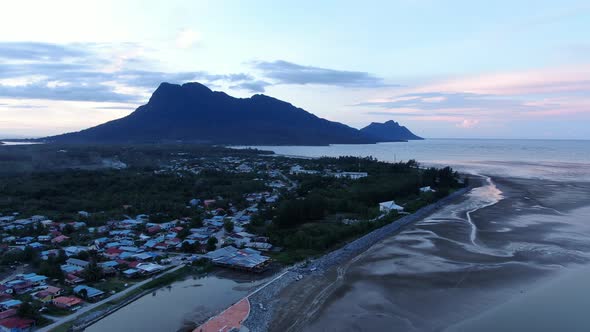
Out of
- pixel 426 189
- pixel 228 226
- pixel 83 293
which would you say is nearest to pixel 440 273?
pixel 228 226

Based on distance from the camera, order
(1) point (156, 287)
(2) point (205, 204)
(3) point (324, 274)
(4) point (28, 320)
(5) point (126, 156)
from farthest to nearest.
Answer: (5) point (126, 156) → (2) point (205, 204) → (3) point (324, 274) → (1) point (156, 287) → (4) point (28, 320)

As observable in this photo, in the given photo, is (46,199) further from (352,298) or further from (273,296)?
(352,298)

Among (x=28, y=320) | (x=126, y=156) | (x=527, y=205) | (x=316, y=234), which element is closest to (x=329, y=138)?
(x=126, y=156)

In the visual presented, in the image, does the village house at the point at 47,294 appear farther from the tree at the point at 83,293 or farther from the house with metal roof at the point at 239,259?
the house with metal roof at the point at 239,259

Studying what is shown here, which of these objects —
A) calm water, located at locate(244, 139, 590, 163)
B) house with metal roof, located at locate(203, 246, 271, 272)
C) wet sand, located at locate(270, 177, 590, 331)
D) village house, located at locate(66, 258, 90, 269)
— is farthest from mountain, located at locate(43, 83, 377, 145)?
wet sand, located at locate(270, 177, 590, 331)

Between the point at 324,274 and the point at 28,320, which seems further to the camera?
the point at 324,274

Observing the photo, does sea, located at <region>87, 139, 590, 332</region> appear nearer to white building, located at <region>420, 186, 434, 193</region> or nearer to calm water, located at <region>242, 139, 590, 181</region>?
white building, located at <region>420, 186, 434, 193</region>
